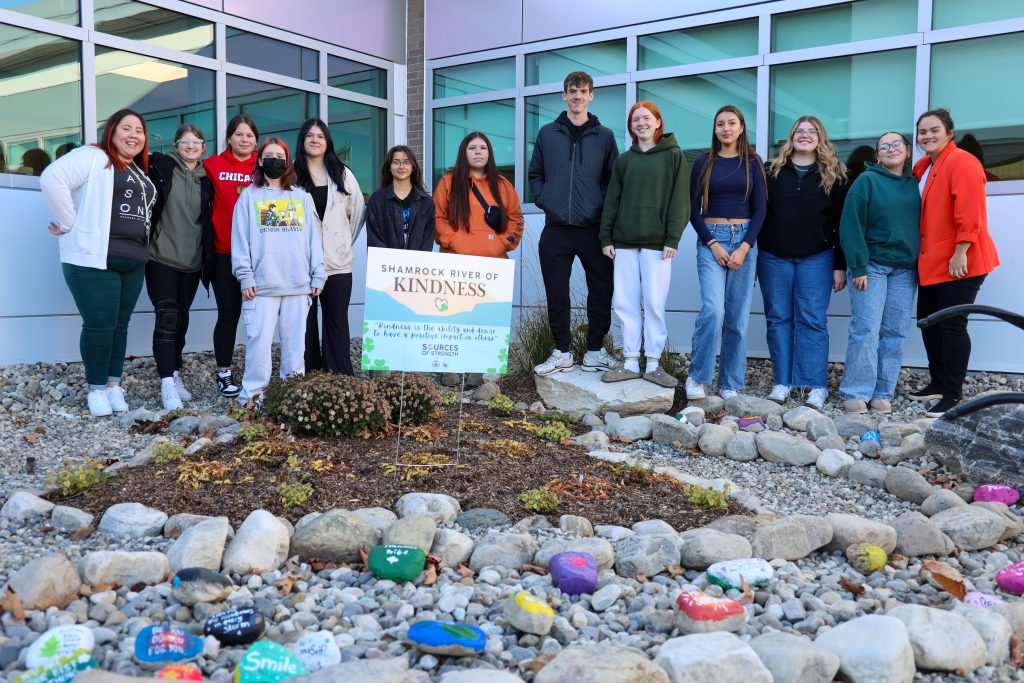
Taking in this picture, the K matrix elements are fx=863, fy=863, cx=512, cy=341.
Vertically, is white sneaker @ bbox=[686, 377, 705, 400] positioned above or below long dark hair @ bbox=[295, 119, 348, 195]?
below

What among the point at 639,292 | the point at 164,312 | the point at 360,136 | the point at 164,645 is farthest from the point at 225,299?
the point at 164,645

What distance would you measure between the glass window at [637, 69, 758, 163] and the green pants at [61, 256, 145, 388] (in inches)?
187

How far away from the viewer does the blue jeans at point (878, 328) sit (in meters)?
5.98

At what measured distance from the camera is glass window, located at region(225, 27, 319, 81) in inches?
316

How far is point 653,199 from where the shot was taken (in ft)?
19.0

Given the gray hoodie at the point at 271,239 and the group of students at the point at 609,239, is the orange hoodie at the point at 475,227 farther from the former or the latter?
the gray hoodie at the point at 271,239

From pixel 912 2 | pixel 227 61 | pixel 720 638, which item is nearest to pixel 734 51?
pixel 912 2

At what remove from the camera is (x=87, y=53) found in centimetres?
678

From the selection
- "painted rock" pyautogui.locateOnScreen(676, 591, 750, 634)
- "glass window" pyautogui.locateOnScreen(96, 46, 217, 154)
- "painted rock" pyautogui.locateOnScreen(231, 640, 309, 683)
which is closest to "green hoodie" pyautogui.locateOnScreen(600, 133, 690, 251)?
"painted rock" pyautogui.locateOnScreen(676, 591, 750, 634)

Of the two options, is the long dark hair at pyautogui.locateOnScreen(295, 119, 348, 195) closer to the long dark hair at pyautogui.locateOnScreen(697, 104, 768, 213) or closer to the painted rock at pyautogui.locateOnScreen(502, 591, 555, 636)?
the long dark hair at pyautogui.locateOnScreen(697, 104, 768, 213)

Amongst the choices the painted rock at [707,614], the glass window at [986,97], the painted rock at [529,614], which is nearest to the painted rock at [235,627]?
the painted rock at [529,614]

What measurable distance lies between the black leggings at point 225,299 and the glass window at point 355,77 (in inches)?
143

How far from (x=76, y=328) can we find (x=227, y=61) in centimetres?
287

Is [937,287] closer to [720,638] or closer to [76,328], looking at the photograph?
[720,638]
